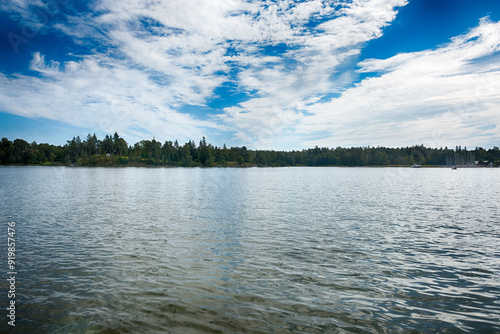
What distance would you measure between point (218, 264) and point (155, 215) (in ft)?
64.2

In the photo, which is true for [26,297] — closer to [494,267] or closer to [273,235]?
[273,235]

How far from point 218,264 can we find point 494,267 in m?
17.4

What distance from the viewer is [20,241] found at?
21922 millimetres

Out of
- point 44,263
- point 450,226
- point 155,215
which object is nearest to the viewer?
point 44,263

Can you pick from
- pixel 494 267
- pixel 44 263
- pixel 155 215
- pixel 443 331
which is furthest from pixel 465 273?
pixel 155 215

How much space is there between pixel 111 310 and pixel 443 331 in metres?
13.4

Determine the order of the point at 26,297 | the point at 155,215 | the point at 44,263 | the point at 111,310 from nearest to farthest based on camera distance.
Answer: the point at 111,310
the point at 26,297
the point at 44,263
the point at 155,215

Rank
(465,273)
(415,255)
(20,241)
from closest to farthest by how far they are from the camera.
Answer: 1. (465,273)
2. (415,255)
3. (20,241)

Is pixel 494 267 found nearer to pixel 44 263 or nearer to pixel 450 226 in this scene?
pixel 450 226

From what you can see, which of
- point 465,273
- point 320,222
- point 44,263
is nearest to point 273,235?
point 320,222

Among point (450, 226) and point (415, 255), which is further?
point (450, 226)

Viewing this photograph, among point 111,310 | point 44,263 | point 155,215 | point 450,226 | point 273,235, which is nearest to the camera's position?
point 111,310

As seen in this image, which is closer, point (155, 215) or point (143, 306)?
point (143, 306)

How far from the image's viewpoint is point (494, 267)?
17.0 meters
